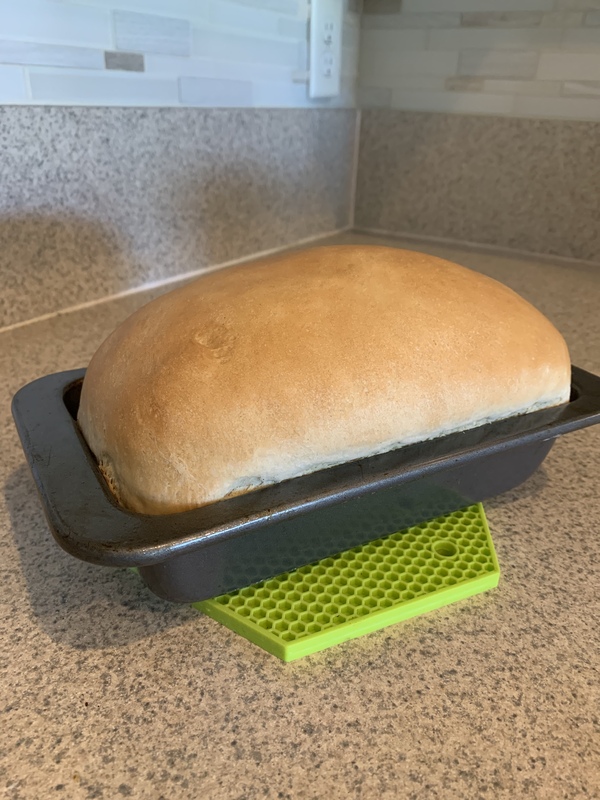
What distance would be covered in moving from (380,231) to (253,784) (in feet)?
4.20

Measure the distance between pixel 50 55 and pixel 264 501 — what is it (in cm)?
69

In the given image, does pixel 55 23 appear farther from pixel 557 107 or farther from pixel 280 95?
pixel 557 107

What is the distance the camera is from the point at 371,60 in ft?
4.42

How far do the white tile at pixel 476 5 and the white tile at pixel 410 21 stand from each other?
11 mm

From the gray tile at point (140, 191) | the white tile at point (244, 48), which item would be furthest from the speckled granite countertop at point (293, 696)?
the white tile at point (244, 48)

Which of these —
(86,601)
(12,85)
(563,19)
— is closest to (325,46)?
(563,19)

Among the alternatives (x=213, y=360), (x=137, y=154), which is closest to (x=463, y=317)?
(x=213, y=360)

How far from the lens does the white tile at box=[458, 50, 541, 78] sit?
1174 mm

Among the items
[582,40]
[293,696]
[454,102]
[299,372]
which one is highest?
[582,40]

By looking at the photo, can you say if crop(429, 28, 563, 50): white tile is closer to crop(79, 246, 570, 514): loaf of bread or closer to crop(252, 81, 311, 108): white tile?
crop(252, 81, 311, 108): white tile

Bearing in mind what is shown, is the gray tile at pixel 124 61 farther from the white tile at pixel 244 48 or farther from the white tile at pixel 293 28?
the white tile at pixel 293 28

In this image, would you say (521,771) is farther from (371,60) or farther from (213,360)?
(371,60)

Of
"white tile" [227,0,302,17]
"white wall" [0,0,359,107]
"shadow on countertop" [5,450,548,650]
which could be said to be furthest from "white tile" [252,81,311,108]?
"shadow on countertop" [5,450,548,650]

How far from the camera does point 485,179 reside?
4.21 ft
